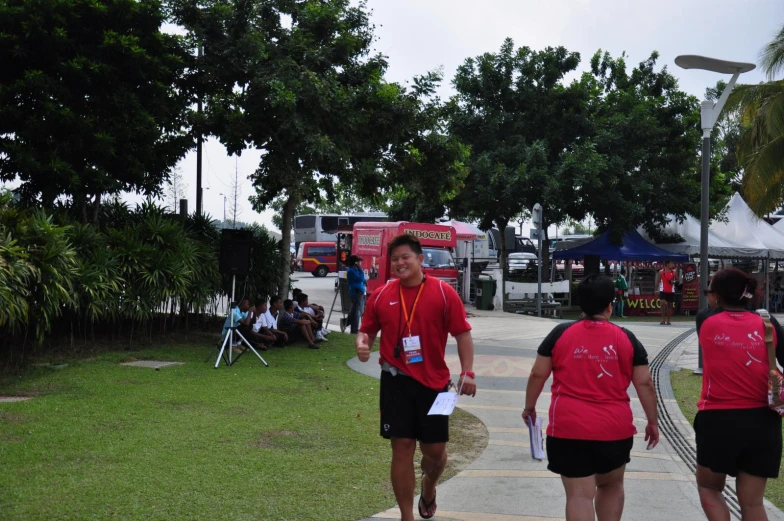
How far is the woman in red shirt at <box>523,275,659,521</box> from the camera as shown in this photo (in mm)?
4098

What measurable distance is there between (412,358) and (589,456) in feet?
4.04

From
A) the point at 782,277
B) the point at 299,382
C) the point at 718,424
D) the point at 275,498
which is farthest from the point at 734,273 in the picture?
the point at 782,277

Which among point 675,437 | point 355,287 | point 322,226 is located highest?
point 322,226

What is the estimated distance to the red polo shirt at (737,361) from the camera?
4.34 meters

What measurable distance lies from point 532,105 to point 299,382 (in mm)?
19787

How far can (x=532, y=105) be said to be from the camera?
94.3ft

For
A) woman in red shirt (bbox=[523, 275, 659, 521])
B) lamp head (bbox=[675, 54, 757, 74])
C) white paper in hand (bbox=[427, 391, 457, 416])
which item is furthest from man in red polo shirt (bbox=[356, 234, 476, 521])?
lamp head (bbox=[675, 54, 757, 74])

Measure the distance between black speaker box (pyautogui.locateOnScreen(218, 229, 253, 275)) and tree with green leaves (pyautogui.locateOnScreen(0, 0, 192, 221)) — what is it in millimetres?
2583

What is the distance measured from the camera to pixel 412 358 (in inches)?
195

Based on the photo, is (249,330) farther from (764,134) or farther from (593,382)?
(764,134)

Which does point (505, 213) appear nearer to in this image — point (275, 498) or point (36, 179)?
point (36, 179)

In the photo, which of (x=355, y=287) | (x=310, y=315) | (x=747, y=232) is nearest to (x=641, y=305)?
(x=747, y=232)

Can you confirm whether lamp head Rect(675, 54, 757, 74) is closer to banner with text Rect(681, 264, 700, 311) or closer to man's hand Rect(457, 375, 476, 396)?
man's hand Rect(457, 375, 476, 396)

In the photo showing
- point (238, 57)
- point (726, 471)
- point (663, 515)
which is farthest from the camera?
Answer: point (238, 57)
